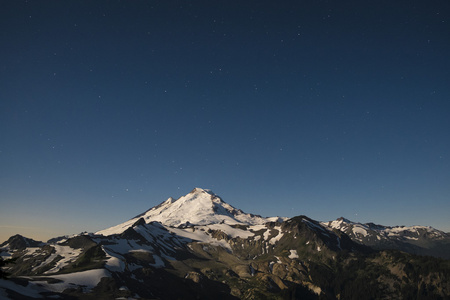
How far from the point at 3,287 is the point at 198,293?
122 m

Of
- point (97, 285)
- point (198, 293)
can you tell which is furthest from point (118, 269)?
point (198, 293)

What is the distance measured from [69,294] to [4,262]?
98.8 m

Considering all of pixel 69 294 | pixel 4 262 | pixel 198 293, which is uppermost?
pixel 4 262

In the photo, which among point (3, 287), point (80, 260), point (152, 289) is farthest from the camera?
point (80, 260)

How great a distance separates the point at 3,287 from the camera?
9856cm

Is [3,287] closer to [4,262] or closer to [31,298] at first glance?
[31,298]

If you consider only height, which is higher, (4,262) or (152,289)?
(4,262)

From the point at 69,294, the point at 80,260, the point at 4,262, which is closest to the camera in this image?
the point at 4,262

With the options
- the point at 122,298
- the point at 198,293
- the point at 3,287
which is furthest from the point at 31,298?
the point at 198,293

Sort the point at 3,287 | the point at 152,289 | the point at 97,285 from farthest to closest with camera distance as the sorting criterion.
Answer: the point at 152,289
the point at 97,285
the point at 3,287

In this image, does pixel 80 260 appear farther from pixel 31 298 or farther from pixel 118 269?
pixel 31 298

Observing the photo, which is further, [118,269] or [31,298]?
[118,269]

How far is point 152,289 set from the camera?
170375 mm

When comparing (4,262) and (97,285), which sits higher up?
(4,262)
